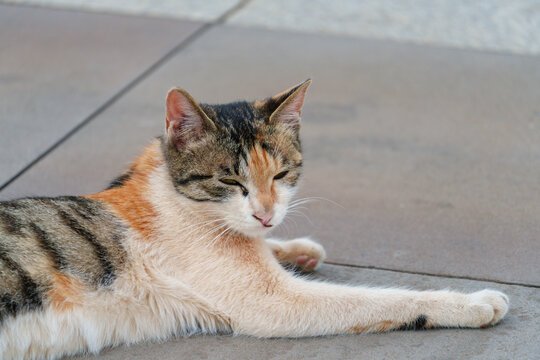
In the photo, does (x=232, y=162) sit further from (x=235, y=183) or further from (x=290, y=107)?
(x=290, y=107)

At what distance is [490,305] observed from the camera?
10.3 ft

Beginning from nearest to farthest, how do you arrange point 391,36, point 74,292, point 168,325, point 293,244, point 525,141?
point 74,292 < point 168,325 < point 293,244 < point 525,141 < point 391,36

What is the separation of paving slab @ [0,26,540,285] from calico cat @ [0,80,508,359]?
764mm

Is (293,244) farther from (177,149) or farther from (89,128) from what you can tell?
(89,128)

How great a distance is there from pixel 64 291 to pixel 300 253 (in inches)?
54.4

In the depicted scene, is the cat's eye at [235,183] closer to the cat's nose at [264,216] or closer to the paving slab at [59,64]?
the cat's nose at [264,216]

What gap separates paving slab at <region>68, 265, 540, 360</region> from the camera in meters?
3.00

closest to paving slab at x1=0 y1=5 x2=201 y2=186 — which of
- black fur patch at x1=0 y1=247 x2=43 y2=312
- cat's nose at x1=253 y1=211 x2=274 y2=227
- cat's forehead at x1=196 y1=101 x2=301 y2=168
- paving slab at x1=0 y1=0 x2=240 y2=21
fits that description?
paving slab at x1=0 y1=0 x2=240 y2=21

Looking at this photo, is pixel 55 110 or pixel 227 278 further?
pixel 55 110

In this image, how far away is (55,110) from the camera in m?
5.78

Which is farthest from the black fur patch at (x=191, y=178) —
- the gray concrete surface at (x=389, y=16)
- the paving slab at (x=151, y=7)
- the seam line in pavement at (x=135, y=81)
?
the paving slab at (x=151, y=7)

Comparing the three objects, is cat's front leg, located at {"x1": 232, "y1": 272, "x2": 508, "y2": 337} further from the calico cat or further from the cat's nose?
the cat's nose

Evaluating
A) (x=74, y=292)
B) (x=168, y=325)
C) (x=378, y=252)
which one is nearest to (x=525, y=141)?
(x=378, y=252)

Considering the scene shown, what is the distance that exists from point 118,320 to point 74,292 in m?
0.27
